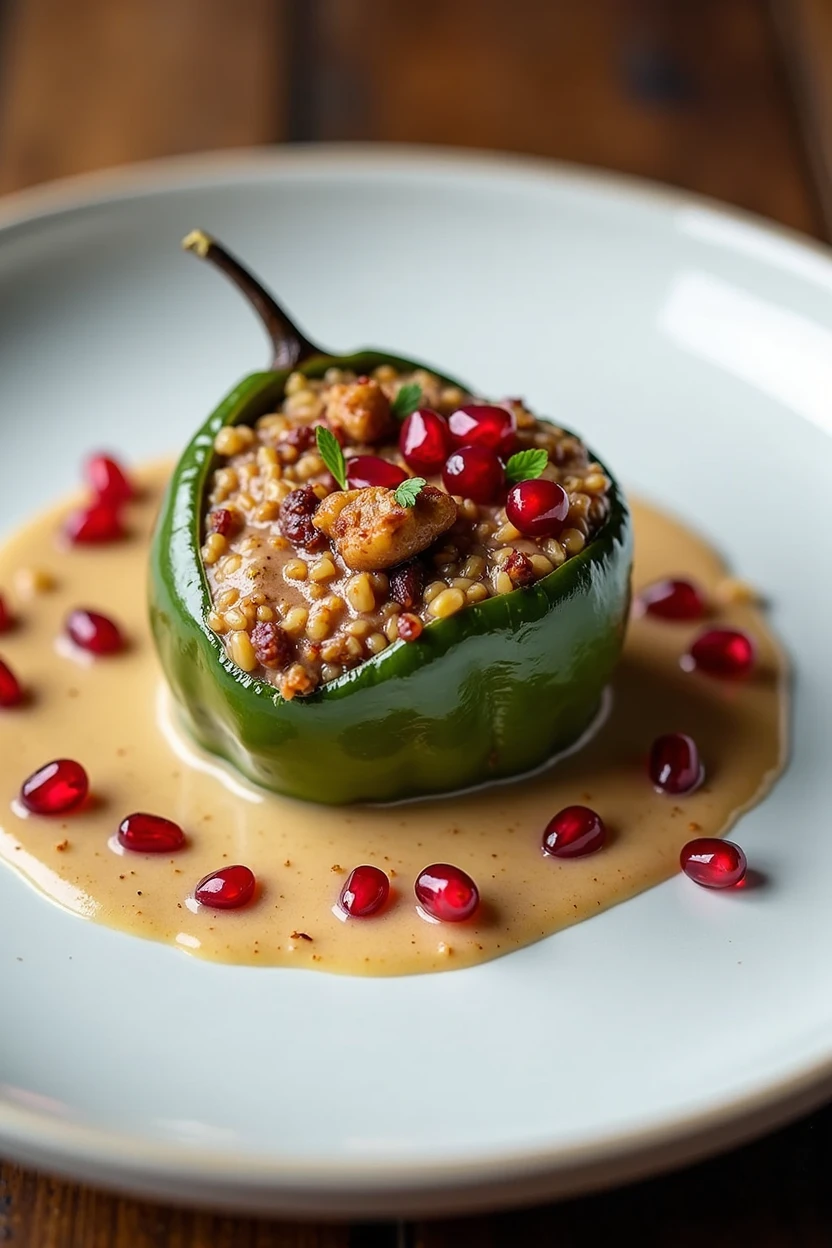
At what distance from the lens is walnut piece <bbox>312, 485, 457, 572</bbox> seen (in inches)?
125

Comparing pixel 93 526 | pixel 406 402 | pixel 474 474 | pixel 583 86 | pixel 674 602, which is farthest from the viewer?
pixel 583 86

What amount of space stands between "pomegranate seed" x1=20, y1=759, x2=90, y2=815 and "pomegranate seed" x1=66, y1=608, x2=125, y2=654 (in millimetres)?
469

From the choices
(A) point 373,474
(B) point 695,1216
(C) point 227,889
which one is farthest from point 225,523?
(B) point 695,1216

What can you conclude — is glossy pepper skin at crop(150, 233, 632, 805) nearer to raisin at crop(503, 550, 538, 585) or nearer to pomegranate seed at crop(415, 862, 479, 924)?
raisin at crop(503, 550, 538, 585)

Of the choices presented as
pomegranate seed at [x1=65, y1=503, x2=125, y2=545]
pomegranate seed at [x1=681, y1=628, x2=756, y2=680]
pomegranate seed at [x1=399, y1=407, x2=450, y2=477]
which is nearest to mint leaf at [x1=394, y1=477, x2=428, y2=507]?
pomegranate seed at [x1=399, y1=407, x2=450, y2=477]

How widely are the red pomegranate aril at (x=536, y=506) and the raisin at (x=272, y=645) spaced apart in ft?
1.76

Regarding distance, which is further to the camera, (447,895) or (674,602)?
(674,602)

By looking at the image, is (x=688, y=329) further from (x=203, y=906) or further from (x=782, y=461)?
(x=203, y=906)

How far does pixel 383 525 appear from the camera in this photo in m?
3.18

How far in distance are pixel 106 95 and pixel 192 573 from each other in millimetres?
3190

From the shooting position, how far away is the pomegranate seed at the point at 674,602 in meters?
4.01

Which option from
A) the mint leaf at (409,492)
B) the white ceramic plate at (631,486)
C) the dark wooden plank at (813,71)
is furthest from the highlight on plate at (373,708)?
the dark wooden plank at (813,71)

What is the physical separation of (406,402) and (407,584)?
21.8 inches

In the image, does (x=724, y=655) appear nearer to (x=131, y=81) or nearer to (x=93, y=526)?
(x=93, y=526)
